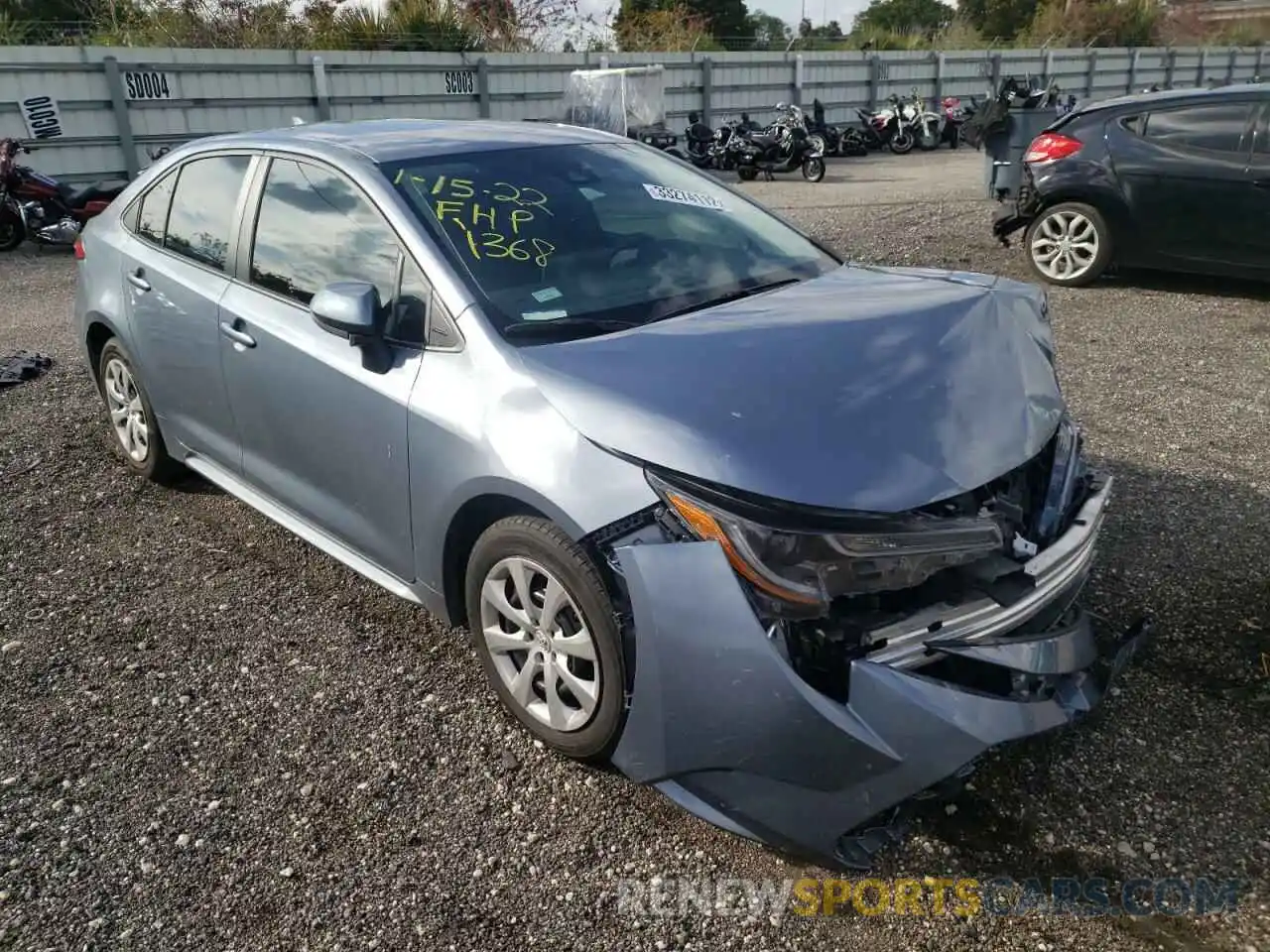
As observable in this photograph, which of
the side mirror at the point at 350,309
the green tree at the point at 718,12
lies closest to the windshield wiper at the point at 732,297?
the side mirror at the point at 350,309

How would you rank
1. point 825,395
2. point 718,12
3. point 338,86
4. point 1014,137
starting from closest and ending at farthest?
point 825,395
point 1014,137
point 338,86
point 718,12

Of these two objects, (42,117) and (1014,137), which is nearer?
(1014,137)

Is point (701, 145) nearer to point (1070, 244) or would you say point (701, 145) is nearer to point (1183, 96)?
point (1070, 244)

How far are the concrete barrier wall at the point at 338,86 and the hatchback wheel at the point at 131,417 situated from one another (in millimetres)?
11828

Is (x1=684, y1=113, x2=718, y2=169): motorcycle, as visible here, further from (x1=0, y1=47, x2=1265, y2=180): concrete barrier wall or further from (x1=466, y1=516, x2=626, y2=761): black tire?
(x1=466, y1=516, x2=626, y2=761): black tire

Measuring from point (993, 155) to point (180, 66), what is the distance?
12309 millimetres

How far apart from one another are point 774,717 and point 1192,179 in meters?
7.31

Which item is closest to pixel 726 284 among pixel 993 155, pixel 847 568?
pixel 847 568

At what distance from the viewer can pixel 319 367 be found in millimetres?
3309

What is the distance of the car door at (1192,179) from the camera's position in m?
7.54

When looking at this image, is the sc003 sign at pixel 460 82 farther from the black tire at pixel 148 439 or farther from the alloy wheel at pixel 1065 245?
the black tire at pixel 148 439

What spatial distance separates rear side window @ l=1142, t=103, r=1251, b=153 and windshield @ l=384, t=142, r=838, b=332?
557 centimetres

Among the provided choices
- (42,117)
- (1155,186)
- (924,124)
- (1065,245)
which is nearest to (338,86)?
(42,117)

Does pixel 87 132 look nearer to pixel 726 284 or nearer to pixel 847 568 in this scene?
pixel 726 284
